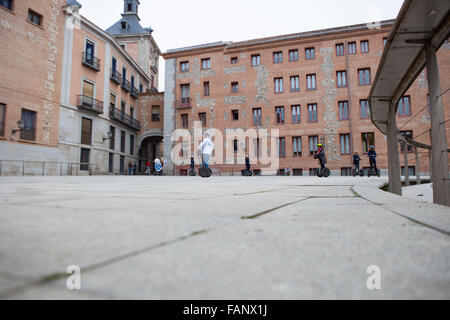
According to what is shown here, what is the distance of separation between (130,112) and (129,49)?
12732mm

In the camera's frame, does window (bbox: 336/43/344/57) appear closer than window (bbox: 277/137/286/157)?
Yes

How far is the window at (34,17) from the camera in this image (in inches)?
672

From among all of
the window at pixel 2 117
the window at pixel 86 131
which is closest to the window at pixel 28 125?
the window at pixel 2 117

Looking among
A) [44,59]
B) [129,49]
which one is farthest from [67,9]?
[129,49]

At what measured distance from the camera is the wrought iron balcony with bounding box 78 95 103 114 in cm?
2023

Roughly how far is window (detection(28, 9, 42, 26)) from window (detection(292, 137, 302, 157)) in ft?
66.1

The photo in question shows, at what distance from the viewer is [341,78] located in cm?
2200

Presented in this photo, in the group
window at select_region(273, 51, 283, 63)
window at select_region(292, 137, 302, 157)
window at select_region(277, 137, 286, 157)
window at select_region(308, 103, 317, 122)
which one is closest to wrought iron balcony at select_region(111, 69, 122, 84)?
window at select_region(273, 51, 283, 63)

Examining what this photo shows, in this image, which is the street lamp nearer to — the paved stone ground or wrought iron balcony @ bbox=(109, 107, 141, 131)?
wrought iron balcony @ bbox=(109, 107, 141, 131)

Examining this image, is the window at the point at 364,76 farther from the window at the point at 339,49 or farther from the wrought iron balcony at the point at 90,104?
the wrought iron balcony at the point at 90,104

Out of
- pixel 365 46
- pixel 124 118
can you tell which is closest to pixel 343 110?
pixel 365 46

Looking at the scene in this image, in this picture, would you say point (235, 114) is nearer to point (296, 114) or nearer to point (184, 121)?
point (184, 121)

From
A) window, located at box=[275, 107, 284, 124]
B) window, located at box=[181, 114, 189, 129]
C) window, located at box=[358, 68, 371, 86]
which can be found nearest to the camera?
window, located at box=[358, 68, 371, 86]

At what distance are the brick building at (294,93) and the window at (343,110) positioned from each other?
5 centimetres
